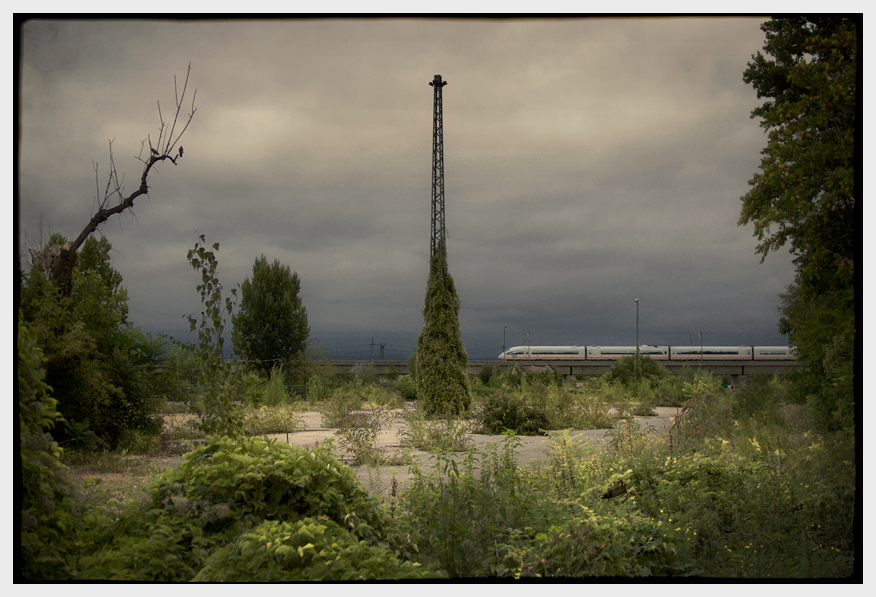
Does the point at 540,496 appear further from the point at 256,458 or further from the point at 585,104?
the point at 585,104

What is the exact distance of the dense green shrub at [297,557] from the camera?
238 centimetres

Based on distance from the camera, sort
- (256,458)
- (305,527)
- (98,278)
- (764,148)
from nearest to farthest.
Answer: (305,527) → (256,458) → (764,148) → (98,278)

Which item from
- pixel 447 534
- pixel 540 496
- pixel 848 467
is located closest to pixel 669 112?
pixel 848 467

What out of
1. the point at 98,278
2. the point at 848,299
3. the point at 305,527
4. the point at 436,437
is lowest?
the point at 436,437

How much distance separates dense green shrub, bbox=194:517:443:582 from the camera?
2375mm

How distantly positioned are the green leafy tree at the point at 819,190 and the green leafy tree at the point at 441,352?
4804mm

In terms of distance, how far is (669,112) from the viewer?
12.5ft

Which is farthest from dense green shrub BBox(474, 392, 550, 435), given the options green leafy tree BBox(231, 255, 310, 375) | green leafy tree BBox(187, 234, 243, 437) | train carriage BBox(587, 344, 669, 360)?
train carriage BBox(587, 344, 669, 360)

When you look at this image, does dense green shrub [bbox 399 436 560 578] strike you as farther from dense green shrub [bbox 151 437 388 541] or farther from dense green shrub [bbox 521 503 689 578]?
dense green shrub [bbox 151 437 388 541]

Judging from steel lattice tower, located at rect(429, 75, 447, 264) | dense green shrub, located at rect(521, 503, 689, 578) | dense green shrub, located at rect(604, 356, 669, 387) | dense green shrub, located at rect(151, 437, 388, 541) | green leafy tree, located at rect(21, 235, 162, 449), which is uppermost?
Answer: steel lattice tower, located at rect(429, 75, 447, 264)

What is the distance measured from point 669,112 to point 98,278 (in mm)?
5154

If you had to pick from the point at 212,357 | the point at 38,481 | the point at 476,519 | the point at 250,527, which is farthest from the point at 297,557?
the point at 212,357

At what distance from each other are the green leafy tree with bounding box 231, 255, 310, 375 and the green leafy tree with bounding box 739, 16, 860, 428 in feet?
16.0

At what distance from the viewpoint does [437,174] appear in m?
5.86
